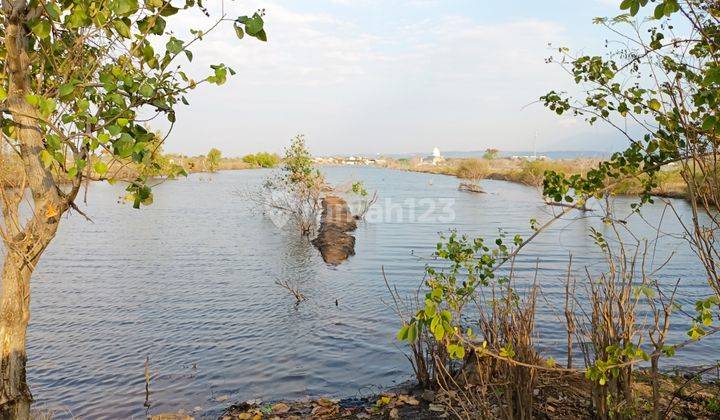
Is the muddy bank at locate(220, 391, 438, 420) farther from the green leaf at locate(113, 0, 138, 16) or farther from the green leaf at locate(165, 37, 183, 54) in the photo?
the green leaf at locate(113, 0, 138, 16)

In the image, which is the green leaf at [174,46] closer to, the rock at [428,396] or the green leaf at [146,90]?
the green leaf at [146,90]

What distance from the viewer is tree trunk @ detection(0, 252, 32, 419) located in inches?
171

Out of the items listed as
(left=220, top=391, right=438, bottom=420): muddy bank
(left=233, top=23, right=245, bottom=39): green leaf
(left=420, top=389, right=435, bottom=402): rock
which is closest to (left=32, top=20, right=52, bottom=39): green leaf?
(left=233, top=23, right=245, bottom=39): green leaf

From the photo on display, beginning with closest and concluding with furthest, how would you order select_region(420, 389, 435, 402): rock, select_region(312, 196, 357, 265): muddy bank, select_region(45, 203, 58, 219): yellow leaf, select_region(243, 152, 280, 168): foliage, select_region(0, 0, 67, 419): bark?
select_region(0, 0, 67, 419): bark, select_region(45, 203, 58, 219): yellow leaf, select_region(420, 389, 435, 402): rock, select_region(312, 196, 357, 265): muddy bank, select_region(243, 152, 280, 168): foliage

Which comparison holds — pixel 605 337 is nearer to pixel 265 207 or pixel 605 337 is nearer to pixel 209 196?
pixel 265 207

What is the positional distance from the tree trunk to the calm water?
10.8 feet

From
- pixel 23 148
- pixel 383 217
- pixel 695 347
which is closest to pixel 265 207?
pixel 383 217

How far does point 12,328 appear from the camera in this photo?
4.39 metres

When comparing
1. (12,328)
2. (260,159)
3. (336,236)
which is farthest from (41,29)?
(260,159)

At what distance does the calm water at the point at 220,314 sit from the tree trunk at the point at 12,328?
3.28m

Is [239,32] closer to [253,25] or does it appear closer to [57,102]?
[253,25]

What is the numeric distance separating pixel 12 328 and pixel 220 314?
8.45 m

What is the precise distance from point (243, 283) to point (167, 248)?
295 inches

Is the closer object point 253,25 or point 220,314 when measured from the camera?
point 253,25
